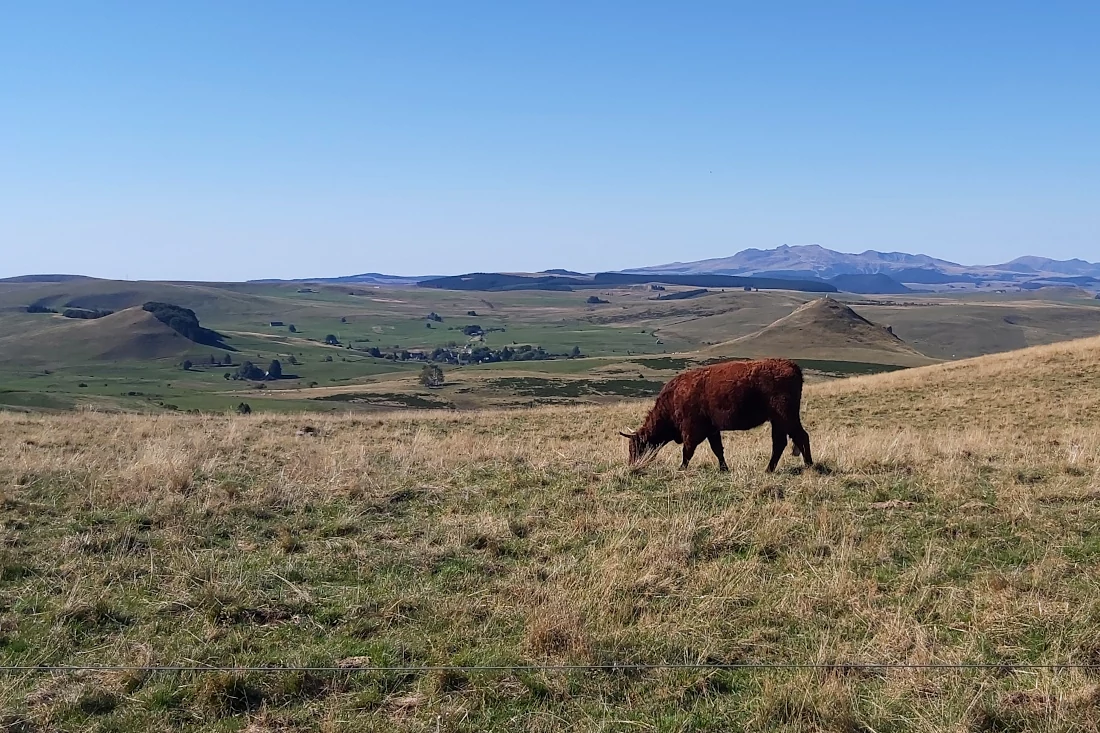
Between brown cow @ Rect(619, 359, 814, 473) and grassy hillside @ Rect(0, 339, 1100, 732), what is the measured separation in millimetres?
542

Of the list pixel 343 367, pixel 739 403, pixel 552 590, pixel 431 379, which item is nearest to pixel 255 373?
pixel 343 367

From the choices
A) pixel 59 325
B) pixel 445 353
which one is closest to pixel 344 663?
pixel 445 353

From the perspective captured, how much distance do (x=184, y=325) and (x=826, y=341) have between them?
142 meters

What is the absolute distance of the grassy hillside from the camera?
5.22 meters

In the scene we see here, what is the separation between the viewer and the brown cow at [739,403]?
481 inches

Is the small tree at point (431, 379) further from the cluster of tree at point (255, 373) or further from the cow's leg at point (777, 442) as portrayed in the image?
the cow's leg at point (777, 442)

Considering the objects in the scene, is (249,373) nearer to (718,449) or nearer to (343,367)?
(343,367)

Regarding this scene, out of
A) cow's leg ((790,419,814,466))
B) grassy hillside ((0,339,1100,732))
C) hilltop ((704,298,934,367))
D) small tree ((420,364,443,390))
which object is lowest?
small tree ((420,364,443,390))

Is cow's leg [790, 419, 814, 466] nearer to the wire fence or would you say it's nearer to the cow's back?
the cow's back

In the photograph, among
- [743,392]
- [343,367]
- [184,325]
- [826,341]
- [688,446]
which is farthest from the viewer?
[184,325]

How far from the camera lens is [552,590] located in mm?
7016

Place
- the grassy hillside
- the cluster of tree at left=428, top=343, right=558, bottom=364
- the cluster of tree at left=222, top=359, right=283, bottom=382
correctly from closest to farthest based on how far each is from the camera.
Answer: the grassy hillside → the cluster of tree at left=222, top=359, right=283, bottom=382 → the cluster of tree at left=428, top=343, right=558, bottom=364

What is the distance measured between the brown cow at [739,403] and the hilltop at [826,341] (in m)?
95.3

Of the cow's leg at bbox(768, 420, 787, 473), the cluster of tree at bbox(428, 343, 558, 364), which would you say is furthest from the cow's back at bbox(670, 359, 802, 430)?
the cluster of tree at bbox(428, 343, 558, 364)
